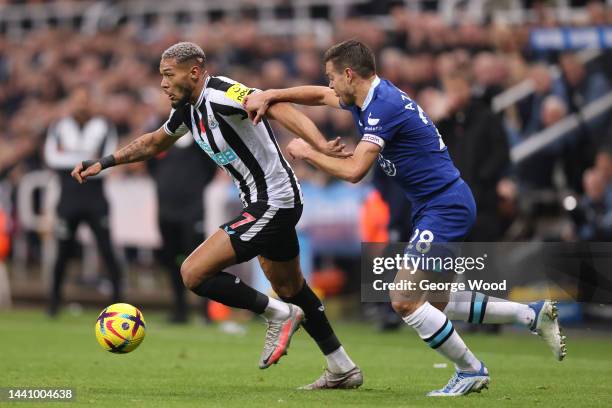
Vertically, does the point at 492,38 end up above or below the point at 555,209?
above

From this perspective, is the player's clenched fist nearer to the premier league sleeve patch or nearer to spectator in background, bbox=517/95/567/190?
the premier league sleeve patch

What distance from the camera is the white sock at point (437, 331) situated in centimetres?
776

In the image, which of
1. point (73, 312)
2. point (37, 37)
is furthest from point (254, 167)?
point (37, 37)

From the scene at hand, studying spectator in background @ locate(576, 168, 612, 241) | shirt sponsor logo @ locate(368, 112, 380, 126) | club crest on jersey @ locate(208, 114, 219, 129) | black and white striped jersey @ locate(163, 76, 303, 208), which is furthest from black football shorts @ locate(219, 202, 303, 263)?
spectator in background @ locate(576, 168, 612, 241)

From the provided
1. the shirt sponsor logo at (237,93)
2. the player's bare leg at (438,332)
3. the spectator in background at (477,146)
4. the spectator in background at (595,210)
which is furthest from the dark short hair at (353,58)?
the spectator in background at (595,210)

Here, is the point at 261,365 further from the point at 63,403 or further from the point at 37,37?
the point at 37,37

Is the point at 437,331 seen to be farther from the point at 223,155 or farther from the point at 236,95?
the point at 236,95

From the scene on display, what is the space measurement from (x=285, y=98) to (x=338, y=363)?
6.42 ft

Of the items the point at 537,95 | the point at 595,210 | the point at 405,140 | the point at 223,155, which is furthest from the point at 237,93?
the point at 537,95

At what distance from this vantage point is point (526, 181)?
1516 cm

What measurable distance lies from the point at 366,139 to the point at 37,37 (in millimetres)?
16902

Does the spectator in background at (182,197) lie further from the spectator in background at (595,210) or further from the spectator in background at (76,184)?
the spectator in background at (595,210)

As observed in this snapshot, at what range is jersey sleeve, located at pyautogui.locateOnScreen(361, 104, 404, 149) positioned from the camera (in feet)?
25.4

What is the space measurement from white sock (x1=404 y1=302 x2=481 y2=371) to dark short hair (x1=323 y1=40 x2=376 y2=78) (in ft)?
5.18
